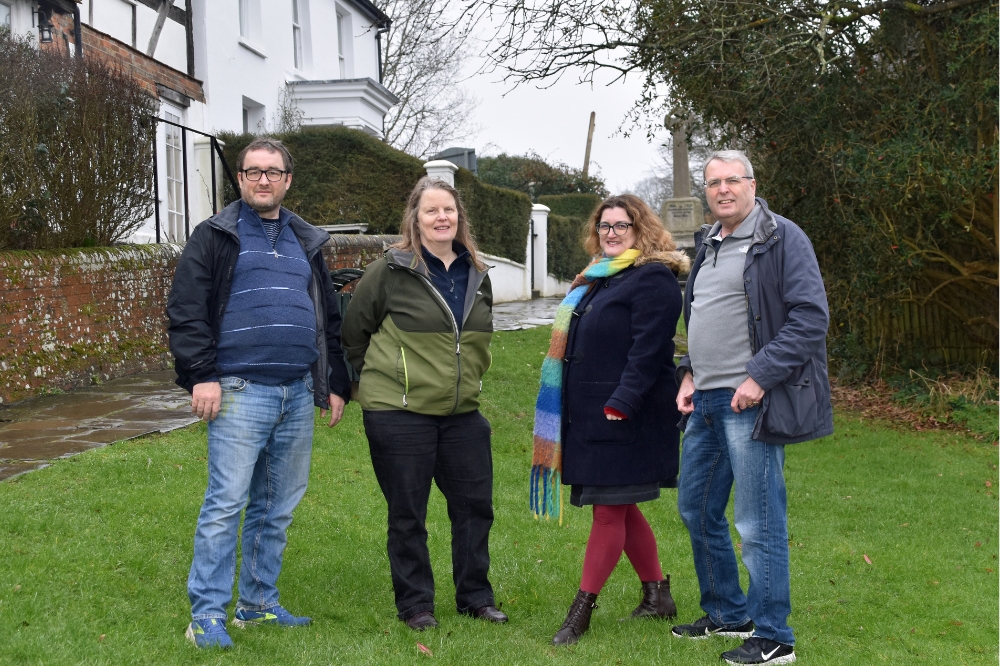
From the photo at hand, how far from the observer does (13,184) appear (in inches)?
314

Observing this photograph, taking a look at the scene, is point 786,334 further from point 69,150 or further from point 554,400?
point 69,150

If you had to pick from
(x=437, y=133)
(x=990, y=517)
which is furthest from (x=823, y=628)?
(x=437, y=133)

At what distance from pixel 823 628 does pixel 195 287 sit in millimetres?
3270

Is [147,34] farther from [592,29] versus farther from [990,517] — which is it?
[990,517]

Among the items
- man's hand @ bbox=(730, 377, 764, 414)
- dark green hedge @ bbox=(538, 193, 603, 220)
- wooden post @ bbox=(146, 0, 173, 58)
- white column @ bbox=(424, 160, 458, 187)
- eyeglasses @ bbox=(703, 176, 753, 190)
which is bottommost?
man's hand @ bbox=(730, 377, 764, 414)

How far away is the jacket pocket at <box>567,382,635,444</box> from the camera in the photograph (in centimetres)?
428

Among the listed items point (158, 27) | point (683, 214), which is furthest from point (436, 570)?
point (683, 214)

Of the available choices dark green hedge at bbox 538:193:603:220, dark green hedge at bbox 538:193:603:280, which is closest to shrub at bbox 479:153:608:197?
dark green hedge at bbox 538:193:603:220

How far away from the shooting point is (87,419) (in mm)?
7289

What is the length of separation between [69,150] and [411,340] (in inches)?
220

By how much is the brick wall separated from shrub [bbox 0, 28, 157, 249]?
25cm

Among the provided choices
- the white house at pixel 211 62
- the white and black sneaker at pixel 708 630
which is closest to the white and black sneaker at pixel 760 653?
the white and black sneaker at pixel 708 630

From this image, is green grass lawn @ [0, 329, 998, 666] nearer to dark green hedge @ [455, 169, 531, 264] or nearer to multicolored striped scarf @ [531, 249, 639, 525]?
multicolored striped scarf @ [531, 249, 639, 525]

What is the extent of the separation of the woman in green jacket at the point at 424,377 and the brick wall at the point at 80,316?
4.65m
